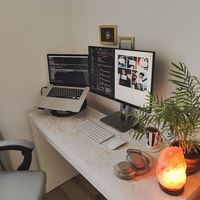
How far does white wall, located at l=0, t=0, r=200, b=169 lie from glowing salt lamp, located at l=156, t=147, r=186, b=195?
1.53 feet

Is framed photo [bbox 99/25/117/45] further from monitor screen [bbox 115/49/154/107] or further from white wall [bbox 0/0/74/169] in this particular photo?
white wall [bbox 0/0/74/169]

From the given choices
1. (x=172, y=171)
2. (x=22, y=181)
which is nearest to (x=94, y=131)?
(x=22, y=181)

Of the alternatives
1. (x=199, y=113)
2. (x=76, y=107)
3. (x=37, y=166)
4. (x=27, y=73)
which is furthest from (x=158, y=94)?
(x=37, y=166)

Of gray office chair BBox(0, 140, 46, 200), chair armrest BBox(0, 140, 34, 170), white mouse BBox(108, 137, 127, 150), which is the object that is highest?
white mouse BBox(108, 137, 127, 150)

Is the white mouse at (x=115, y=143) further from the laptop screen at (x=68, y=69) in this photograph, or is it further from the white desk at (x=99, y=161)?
the laptop screen at (x=68, y=69)

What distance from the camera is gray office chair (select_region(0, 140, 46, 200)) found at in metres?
1.24

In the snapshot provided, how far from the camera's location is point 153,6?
123 centimetres

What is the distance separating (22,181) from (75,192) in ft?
2.67

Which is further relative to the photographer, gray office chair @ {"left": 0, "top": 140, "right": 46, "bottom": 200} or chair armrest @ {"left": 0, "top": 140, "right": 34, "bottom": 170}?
chair armrest @ {"left": 0, "top": 140, "right": 34, "bottom": 170}

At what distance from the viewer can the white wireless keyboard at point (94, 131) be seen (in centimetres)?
137

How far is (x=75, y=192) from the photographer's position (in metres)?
2.02

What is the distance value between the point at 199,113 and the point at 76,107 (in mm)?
902

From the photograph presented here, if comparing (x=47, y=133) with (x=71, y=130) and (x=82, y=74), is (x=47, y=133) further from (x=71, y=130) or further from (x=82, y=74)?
(x=82, y=74)

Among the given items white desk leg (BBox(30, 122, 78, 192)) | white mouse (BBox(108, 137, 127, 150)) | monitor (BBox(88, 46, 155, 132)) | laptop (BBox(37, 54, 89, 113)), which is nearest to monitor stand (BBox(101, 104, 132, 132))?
monitor (BBox(88, 46, 155, 132))
